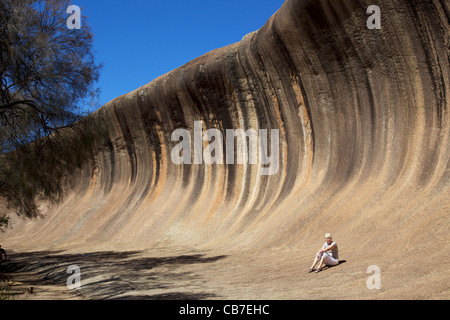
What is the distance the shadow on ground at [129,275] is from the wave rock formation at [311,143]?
2.00 metres

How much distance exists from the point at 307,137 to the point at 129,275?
695 centimetres

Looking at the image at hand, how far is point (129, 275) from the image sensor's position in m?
9.86

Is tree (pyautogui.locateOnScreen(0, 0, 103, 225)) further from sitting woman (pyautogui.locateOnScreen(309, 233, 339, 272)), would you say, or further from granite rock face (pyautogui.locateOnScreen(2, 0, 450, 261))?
sitting woman (pyautogui.locateOnScreen(309, 233, 339, 272))

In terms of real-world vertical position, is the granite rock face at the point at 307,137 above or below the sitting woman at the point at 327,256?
above

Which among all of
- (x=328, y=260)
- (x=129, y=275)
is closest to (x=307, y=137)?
(x=328, y=260)

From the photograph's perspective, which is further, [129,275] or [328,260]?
[129,275]

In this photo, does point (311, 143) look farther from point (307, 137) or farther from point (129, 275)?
point (129, 275)

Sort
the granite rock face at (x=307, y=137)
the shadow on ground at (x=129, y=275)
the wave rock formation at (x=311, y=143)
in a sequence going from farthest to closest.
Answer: the granite rock face at (x=307, y=137) → the wave rock formation at (x=311, y=143) → the shadow on ground at (x=129, y=275)

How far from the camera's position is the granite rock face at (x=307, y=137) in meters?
10.2

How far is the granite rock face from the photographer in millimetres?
10227

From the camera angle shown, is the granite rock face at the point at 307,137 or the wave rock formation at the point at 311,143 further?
the granite rock face at the point at 307,137

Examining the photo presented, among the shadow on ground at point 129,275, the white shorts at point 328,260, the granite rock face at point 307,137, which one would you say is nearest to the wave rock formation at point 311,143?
the granite rock face at point 307,137

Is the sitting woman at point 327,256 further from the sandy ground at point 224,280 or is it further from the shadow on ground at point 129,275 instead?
the shadow on ground at point 129,275

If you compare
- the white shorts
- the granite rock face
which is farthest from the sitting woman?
the granite rock face
